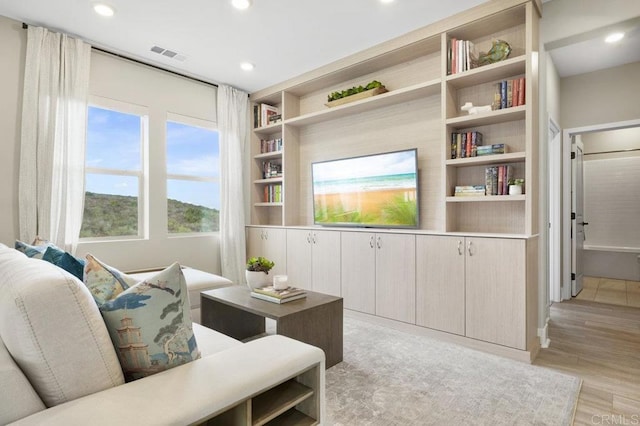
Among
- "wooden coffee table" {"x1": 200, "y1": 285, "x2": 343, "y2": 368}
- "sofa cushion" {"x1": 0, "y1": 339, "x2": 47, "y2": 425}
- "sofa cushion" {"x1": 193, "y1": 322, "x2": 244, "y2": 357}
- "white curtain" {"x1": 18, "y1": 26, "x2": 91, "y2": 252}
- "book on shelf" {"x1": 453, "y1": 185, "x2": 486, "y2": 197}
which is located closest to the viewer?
"sofa cushion" {"x1": 0, "y1": 339, "x2": 47, "y2": 425}

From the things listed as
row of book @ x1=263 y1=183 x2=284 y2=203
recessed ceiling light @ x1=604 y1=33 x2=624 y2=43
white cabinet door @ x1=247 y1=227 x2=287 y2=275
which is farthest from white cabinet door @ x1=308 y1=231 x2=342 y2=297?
recessed ceiling light @ x1=604 y1=33 x2=624 y2=43

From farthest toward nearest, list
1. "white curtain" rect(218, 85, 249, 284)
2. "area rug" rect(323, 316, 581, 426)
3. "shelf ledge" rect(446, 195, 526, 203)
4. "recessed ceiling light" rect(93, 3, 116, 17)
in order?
"white curtain" rect(218, 85, 249, 284)
"recessed ceiling light" rect(93, 3, 116, 17)
"shelf ledge" rect(446, 195, 526, 203)
"area rug" rect(323, 316, 581, 426)

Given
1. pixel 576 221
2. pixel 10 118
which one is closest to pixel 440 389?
pixel 576 221

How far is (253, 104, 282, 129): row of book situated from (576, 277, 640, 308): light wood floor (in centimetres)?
451

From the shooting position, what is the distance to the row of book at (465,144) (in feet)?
9.86

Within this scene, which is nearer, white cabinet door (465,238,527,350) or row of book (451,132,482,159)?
white cabinet door (465,238,527,350)

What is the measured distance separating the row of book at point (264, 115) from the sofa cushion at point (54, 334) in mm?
3952

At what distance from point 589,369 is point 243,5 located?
3708mm

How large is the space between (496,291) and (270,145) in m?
3.34

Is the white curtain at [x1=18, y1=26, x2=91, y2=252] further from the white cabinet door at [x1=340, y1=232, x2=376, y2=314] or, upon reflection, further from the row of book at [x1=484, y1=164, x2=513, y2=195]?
the row of book at [x1=484, y1=164, x2=513, y2=195]

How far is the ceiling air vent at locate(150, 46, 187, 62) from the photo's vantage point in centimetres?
359

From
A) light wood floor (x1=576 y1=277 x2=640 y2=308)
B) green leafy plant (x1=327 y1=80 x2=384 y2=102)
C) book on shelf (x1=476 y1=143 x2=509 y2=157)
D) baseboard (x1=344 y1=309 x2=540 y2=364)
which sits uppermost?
green leafy plant (x1=327 y1=80 x2=384 y2=102)

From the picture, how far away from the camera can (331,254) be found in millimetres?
3807

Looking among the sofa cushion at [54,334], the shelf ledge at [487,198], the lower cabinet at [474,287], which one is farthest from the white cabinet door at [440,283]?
the sofa cushion at [54,334]
